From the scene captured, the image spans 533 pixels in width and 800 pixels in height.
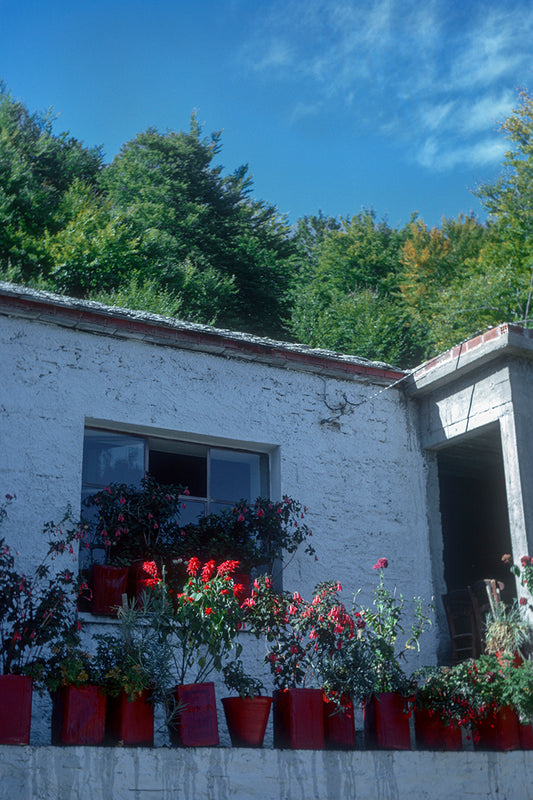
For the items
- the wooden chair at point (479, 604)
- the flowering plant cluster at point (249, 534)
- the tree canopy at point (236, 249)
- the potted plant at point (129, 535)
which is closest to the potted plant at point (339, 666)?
the flowering plant cluster at point (249, 534)

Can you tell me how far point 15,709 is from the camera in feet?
16.5

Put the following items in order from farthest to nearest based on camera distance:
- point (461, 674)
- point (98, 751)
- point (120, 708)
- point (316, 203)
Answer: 1. point (316, 203)
2. point (461, 674)
3. point (120, 708)
4. point (98, 751)

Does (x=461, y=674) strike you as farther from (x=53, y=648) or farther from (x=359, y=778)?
(x=53, y=648)

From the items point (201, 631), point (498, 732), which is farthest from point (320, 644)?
point (498, 732)

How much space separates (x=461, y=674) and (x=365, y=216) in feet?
87.6

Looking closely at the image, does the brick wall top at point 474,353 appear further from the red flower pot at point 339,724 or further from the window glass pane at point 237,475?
the red flower pot at point 339,724

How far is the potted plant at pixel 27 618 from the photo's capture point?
5.02m

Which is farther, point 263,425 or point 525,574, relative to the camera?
point 263,425

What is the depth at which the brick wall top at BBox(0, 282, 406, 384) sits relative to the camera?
757 centimetres

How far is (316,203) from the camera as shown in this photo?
3422 cm

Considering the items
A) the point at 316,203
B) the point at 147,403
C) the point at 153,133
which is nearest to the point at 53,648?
the point at 147,403

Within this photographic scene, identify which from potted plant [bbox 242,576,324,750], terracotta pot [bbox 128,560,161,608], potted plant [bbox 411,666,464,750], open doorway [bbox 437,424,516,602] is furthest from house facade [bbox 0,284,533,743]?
open doorway [bbox 437,424,516,602]

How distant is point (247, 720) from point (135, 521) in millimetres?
2023

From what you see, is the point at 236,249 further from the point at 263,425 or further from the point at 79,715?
the point at 79,715
